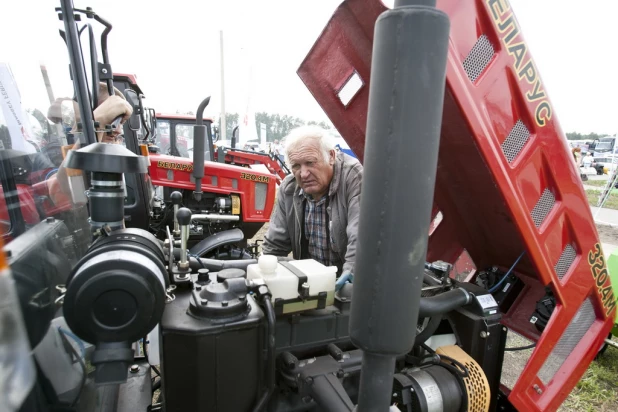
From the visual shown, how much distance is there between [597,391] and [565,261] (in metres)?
1.78

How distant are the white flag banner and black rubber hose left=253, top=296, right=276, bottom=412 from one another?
0.71 m

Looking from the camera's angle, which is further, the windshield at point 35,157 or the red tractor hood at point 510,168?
the red tractor hood at point 510,168

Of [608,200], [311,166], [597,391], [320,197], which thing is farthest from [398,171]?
[608,200]

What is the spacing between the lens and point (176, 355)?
3.06 feet

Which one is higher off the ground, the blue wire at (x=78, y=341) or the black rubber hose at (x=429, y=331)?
the blue wire at (x=78, y=341)

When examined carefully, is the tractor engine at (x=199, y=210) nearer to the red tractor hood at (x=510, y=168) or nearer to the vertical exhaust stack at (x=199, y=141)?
the vertical exhaust stack at (x=199, y=141)

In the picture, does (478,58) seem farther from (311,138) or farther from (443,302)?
(311,138)

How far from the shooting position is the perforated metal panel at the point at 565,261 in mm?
1548

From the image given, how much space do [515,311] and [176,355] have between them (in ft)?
6.13

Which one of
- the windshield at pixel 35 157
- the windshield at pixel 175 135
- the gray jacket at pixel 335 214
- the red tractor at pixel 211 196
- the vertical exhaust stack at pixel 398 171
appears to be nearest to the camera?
the vertical exhaust stack at pixel 398 171

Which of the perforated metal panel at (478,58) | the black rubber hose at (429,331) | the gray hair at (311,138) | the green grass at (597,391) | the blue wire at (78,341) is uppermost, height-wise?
the perforated metal panel at (478,58)

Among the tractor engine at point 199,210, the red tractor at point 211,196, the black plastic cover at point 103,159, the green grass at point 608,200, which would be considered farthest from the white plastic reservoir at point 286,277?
the green grass at point 608,200

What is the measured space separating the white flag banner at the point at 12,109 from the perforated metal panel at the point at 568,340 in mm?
2070

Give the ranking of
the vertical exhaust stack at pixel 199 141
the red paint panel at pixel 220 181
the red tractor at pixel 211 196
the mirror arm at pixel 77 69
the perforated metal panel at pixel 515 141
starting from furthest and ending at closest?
1. the red paint panel at pixel 220 181
2. the red tractor at pixel 211 196
3. the vertical exhaust stack at pixel 199 141
4. the perforated metal panel at pixel 515 141
5. the mirror arm at pixel 77 69
